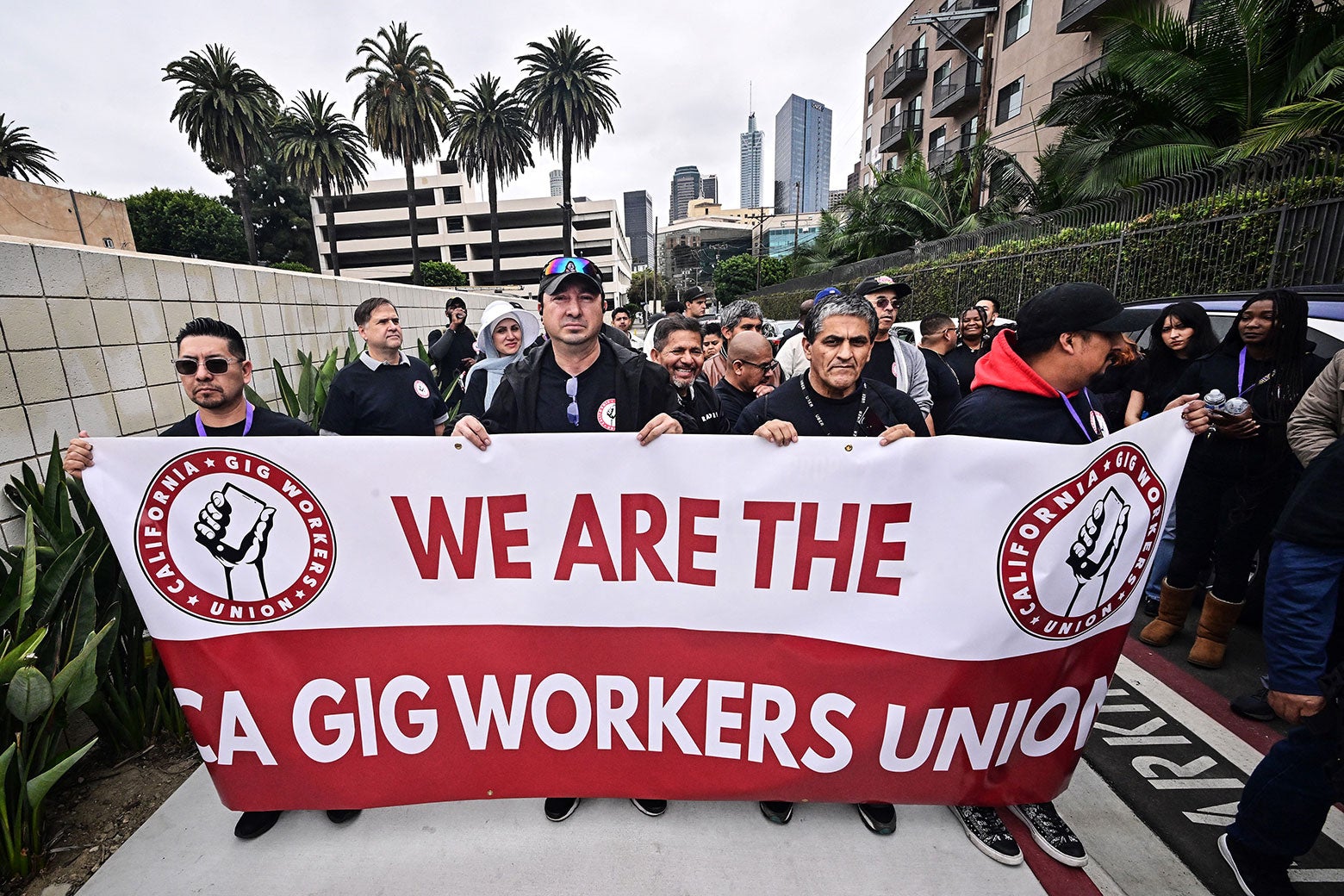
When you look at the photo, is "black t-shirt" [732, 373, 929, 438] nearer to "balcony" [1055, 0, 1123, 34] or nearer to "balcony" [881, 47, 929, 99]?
"balcony" [1055, 0, 1123, 34]

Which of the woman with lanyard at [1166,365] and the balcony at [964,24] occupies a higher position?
the balcony at [964,24]

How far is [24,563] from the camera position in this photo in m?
1.99

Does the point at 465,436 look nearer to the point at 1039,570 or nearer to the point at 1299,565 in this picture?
the point at 1039,570

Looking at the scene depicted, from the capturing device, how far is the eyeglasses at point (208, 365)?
7.54ft

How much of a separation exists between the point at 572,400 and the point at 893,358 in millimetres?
2070

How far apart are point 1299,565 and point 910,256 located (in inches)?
660

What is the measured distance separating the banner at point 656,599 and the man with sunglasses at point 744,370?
4.63 feet

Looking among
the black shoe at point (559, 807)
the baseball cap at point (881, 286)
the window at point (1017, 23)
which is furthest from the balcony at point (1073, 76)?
the black shoe at point (559, 807)

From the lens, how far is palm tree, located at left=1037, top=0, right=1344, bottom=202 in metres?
7.13

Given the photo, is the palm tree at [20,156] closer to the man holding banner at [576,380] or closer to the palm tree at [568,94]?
the palm tree at [568,94]

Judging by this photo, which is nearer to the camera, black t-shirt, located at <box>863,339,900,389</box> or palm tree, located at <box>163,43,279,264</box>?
black t-shirt, located at <box>863,339,900,389</box>

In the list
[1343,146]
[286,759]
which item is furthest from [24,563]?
[1343,146]

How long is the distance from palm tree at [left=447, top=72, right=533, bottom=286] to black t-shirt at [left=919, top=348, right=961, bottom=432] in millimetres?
41196

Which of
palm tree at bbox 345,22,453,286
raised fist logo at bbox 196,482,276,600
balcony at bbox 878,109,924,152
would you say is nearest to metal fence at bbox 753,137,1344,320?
raised fist logo at bbox 196,482,276,600
